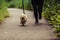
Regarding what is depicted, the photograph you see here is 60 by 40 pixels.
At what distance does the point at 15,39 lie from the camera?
27.8 feet

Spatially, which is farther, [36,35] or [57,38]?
[36,35]

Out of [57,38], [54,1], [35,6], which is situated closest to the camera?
[57,38]

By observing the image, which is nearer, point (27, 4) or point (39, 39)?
point (39, 39)

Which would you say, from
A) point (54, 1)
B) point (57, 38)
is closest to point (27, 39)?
point (57, 38)

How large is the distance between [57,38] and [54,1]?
6173 millimetres

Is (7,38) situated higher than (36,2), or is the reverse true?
(36,2)

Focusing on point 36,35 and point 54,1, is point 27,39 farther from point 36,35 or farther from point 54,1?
point 54,1

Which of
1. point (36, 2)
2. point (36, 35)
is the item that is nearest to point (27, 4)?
point (36, 2)

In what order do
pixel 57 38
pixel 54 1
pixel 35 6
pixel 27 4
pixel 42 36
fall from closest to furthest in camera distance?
1. pixel 57 38
2. pixel 42 36
3. pixel 35 6
4. pixel 54 1
5. pixel 27 4

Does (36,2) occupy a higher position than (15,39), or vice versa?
(36,2)

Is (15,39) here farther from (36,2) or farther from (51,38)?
(36,2)

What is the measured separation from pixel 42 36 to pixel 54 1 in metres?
5.65

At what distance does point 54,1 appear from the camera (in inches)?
563

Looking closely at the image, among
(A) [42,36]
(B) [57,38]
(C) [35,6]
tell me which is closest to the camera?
(B) [57,38]
